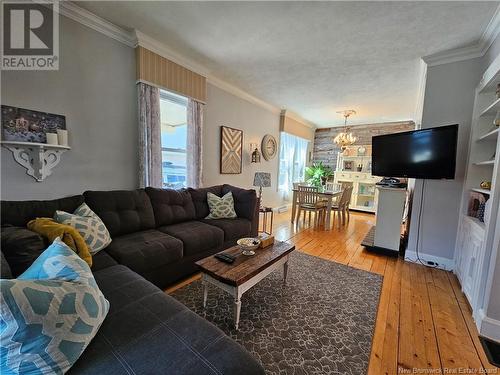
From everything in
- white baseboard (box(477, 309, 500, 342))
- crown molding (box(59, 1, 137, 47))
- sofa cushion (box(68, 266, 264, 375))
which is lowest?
white baseboard (box(477, 309, 500, 342))

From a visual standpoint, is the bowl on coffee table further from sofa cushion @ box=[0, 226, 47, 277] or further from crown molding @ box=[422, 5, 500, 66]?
crown molding @ box=[422, 5, 500, 66]

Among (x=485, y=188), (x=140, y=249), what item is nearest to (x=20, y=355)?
(x=140, y=249)

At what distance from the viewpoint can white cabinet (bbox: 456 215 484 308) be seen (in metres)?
1.85

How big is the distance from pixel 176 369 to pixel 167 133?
285 centimetres

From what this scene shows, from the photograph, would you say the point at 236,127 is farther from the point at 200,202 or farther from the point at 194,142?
the point at 200,202

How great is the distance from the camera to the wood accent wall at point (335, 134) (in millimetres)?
5998

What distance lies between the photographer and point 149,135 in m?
2.65

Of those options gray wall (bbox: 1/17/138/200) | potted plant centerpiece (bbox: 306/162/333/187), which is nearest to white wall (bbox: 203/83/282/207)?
gray wall (bbox: 1/17/138/200)

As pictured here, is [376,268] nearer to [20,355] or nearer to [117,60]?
[20,355]

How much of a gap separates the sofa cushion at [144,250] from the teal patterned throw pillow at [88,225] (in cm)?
11

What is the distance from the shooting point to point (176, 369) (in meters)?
0.81

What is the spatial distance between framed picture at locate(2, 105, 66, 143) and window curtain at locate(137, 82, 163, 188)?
77cm

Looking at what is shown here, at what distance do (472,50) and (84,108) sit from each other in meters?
4.34

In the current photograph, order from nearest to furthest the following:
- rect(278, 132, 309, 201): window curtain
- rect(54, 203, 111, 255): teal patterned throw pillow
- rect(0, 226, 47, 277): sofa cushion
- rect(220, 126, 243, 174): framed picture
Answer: rect(0, 226, 47, 277): sofa cushion
rect(54, 203, 111, 255): teal patterned throw pillow
rect(220, 126, 243, 174): framed picture
rect(278, 132, 309, 201): window curtain
